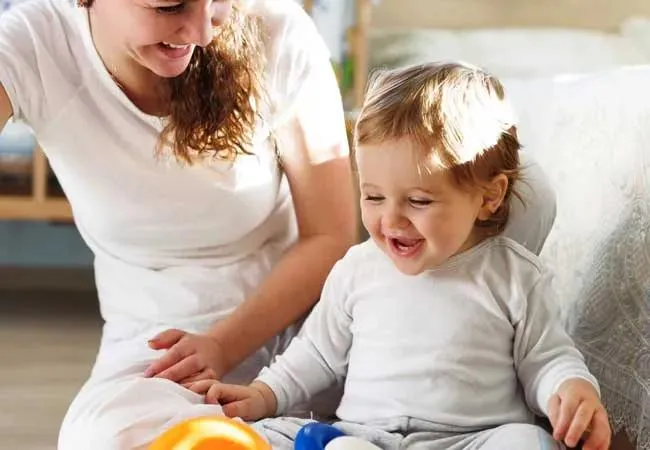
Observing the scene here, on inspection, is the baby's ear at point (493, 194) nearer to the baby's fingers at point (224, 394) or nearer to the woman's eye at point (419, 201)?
the woman's eye at point (419, 201)

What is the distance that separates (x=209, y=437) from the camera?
2.94 ft

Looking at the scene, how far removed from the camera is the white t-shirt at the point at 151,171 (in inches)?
46.1

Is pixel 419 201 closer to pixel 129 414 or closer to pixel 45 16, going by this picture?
pixel 129 414

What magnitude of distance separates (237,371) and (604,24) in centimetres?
184

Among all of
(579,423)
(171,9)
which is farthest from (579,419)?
(171,9)

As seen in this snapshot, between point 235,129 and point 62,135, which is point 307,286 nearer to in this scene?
point 235,129

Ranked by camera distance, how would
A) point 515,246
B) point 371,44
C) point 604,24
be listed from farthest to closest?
point 604,24 → point 371,44 → point 515,246

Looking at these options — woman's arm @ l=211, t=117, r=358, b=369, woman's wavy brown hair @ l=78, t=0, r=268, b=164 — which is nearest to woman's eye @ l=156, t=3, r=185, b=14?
woman's wavy brown hair @ l=78, t=0, r=268, b=164

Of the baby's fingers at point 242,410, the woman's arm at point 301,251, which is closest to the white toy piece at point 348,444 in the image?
the baby's fingers at point 242,410

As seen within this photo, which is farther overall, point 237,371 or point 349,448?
point 237,371

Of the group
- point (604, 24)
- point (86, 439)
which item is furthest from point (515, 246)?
point (604, 24)

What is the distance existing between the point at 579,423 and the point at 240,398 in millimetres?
346

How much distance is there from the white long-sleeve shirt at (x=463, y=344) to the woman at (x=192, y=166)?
0.15 meters

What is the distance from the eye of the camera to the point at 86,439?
1002 mm
